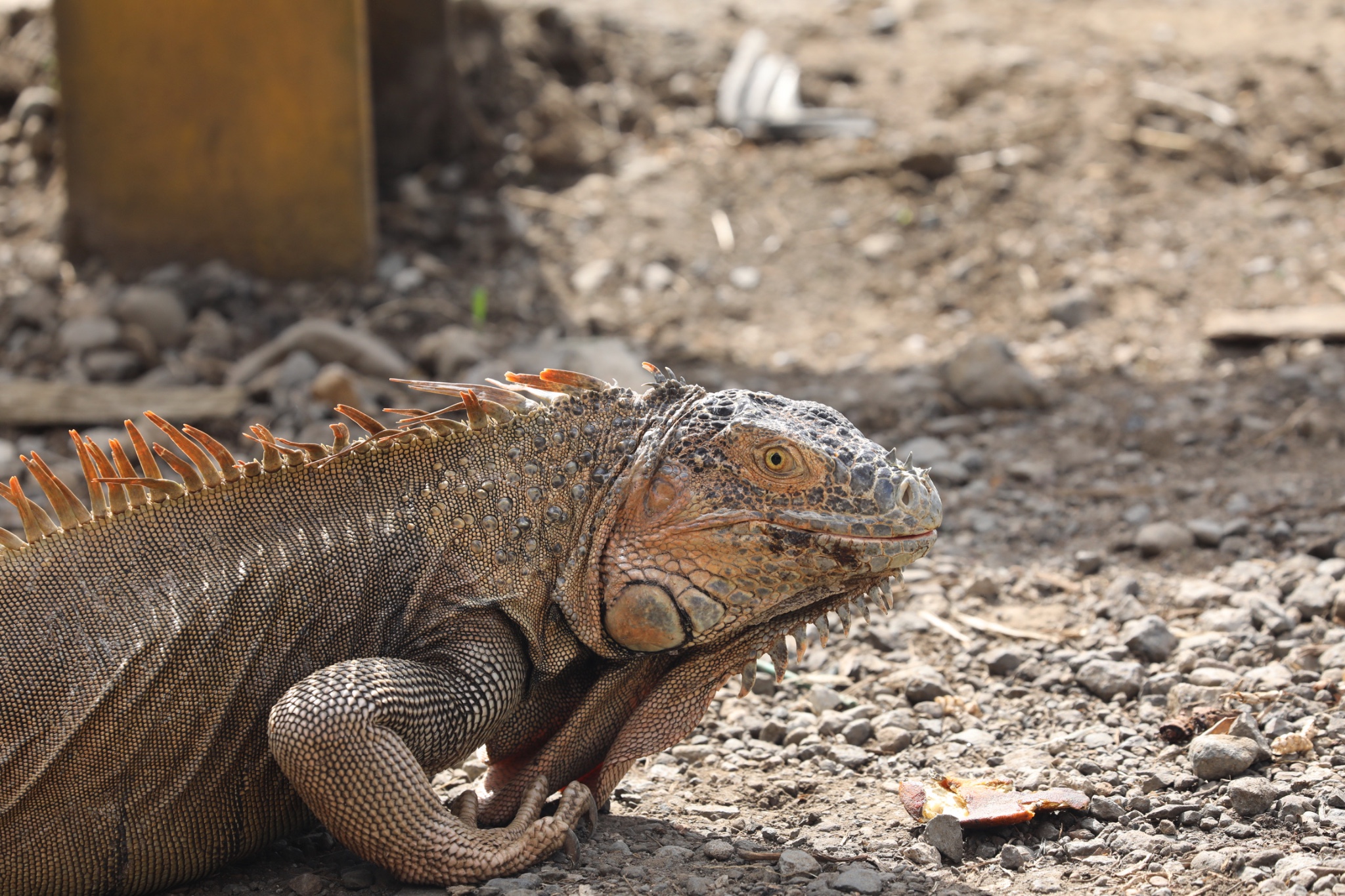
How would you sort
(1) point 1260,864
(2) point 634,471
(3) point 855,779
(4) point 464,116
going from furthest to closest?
(4) point 464,116
(3) point 855,779
(2) point 634,471
(1) point 1260,864

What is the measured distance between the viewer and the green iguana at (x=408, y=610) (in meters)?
4.18

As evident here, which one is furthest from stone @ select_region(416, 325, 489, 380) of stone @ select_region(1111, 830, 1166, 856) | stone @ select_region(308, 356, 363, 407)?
stone @ select_region(1111, 830, 1166, 856)

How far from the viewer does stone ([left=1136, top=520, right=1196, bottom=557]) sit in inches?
275

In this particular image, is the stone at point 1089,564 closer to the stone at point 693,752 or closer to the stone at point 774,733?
the stone at point 774,733

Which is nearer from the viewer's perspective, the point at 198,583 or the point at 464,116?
the point at 198,583

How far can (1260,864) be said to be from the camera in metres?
4.15

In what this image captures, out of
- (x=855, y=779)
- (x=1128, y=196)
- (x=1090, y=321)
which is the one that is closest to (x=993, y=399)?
(x=1090, y=321)

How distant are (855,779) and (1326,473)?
13.8 ft

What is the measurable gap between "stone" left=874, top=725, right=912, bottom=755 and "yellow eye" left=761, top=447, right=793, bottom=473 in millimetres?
1647

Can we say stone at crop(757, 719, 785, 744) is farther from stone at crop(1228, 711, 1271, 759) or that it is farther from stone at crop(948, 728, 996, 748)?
stone at crop(1228, 711, 1271, 759)

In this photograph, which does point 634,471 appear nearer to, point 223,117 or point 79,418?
point 79,418

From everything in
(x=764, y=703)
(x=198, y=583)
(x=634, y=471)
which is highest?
(x=634, y=471)

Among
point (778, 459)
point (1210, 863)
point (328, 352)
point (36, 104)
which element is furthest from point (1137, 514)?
point (36, 104)

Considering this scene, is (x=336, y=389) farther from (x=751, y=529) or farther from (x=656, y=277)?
(x=751, y=529)
